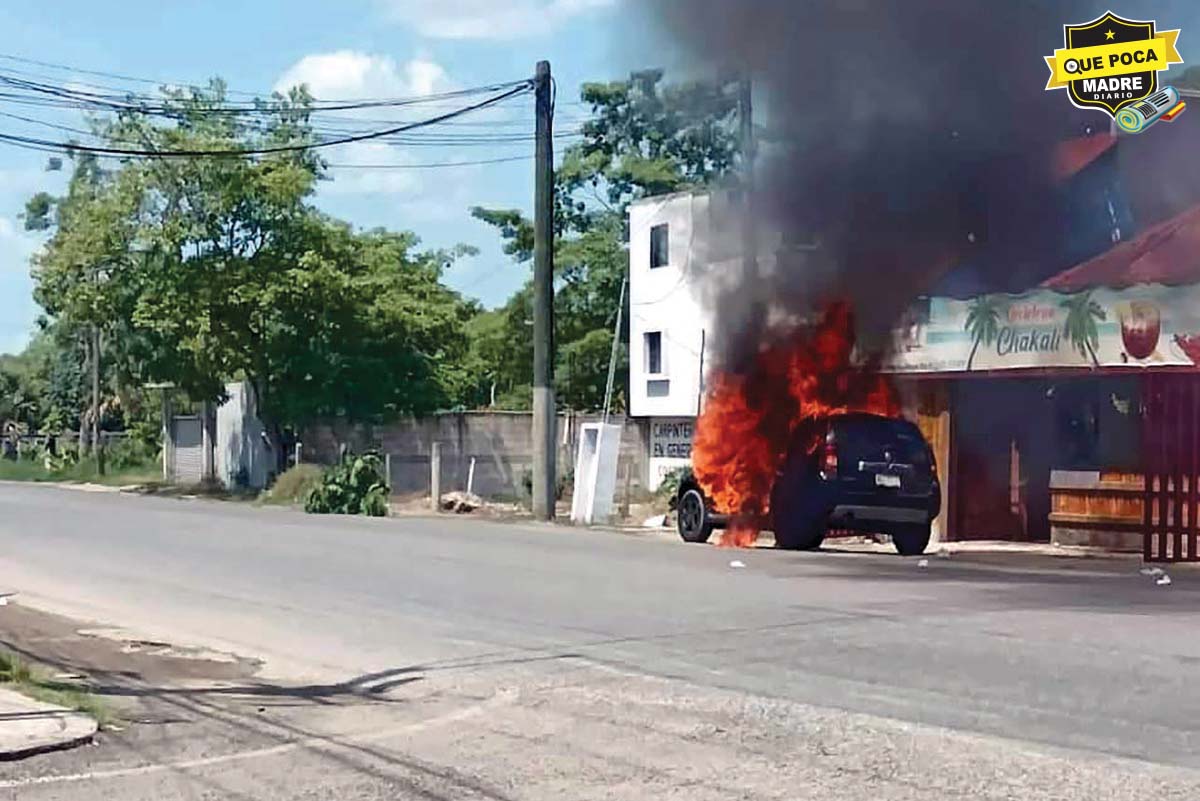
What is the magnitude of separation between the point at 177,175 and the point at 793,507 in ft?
76.6

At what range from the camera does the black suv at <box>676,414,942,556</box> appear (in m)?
19.5

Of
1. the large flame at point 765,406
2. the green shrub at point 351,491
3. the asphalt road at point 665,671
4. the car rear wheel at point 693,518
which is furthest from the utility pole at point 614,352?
the asphalt road at point 665,671

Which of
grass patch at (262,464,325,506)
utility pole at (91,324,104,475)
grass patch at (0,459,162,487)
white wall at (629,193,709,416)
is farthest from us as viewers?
utility pole at (91,324,104,475)

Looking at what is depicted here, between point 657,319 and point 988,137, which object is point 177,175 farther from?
point 988,137

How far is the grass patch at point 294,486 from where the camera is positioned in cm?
3547

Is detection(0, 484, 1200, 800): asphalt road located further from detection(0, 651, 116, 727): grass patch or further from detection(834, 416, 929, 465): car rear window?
detection(834, 416, 929, 465): car rear window

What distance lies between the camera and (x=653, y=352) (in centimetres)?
3919

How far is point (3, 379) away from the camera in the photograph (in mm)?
81750

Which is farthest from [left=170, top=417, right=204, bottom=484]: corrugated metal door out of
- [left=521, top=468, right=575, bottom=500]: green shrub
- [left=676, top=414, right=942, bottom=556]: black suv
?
[left=676, top=414, right=942, bottom=556]: black suv

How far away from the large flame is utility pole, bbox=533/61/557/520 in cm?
666

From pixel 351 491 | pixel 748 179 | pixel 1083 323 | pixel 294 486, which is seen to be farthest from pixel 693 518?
pixel 294 486

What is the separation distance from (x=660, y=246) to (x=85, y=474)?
70.7 ft

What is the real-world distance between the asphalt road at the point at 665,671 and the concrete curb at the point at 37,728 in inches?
9.6

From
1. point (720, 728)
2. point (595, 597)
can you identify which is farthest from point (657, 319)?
point (720, 728)
